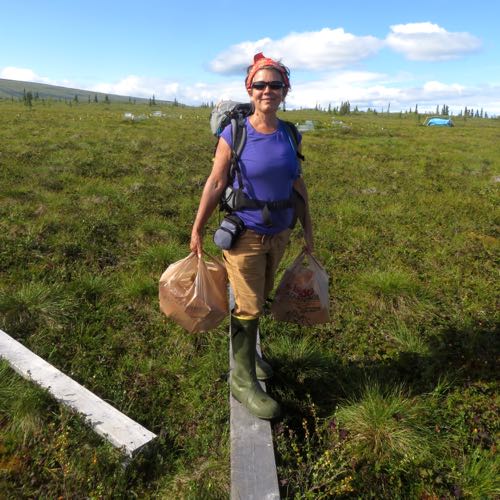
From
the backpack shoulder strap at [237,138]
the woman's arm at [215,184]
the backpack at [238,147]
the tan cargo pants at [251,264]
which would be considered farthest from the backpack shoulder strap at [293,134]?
the tan cargo pants at [251,264]

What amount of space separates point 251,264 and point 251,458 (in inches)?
58.8

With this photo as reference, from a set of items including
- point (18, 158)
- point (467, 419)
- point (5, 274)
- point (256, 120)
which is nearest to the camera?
point (256, 120)

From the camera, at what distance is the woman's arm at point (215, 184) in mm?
2971

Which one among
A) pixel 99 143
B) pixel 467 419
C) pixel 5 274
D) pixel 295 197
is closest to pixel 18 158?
pixel 99 143

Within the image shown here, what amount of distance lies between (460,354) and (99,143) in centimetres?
1599

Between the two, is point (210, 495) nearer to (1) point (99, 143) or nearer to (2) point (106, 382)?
(2) point (106, 382)

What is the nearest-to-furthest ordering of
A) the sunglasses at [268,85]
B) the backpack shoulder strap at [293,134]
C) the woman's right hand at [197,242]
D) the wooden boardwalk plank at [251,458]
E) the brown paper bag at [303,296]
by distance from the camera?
the wooden boardwalk plank at [251,458]
the sunglasses at [268,85]
the backpack shoulder strap at [293,134]
the woman's right hand at [197,242]
the brown paper bag at [303,296]

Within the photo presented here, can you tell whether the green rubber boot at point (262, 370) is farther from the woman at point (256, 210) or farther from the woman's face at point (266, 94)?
the woman's face at point (266, 94)

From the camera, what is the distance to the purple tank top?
2934 millimetres

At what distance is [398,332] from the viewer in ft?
15.3

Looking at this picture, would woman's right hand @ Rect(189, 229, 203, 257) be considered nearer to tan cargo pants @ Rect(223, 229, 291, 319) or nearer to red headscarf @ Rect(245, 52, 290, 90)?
tan cargo pants @ Rect(223, 229, 291, 319)

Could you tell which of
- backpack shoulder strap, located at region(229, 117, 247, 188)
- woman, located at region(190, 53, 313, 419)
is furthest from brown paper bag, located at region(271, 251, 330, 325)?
backpack shoulder strap, located at region(229, 117, 247, 188)

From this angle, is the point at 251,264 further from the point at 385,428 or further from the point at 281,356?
the point at 385,428

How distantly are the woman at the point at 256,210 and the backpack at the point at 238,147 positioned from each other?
3 cm
